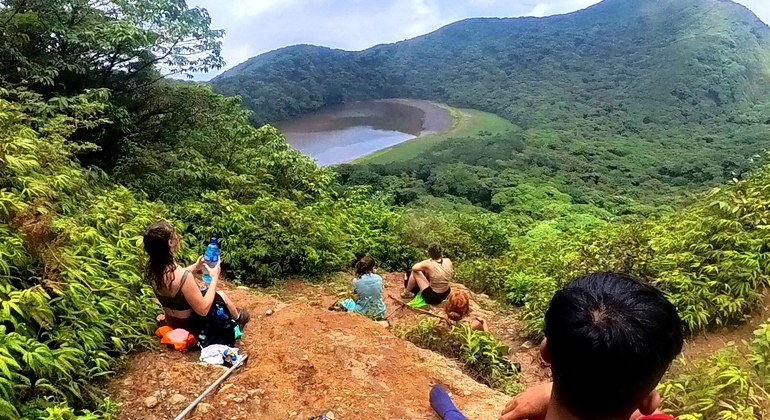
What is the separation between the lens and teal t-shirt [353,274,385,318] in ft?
21.3

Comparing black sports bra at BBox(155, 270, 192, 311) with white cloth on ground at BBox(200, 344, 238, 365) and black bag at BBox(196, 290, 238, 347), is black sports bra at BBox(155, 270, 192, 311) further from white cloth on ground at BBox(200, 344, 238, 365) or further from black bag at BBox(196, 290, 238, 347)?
A: white cloth on ground at BBox(200, 344, 238, 365)

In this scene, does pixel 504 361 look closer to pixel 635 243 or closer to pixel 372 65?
pixel 635 243

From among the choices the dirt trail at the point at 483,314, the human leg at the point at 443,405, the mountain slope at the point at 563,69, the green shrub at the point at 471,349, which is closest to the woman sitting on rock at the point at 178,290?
the human leg at the point at 443,405

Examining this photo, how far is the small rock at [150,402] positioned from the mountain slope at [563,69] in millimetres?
51408

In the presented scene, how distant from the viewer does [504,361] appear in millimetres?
5293

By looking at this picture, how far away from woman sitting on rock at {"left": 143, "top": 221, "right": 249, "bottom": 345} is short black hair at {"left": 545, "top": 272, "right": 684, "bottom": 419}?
3.22 m

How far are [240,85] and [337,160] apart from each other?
74.5 feet

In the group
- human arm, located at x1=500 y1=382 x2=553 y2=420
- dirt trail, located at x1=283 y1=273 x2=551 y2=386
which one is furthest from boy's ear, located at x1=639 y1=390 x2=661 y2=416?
dirt trail, located at x1=283 y1=273 x2=551 y2=386

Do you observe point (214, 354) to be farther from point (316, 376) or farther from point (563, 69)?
point (563, 69)

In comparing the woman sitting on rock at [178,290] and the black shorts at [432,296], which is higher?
the woman sitting on rock at [178,290]

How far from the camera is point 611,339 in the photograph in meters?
1.28

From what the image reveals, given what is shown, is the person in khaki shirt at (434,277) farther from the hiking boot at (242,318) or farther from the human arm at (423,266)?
the hiking boot at (242,318)

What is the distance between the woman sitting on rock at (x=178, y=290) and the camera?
384cm

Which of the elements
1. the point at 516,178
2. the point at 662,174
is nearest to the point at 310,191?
the point at 516,178
